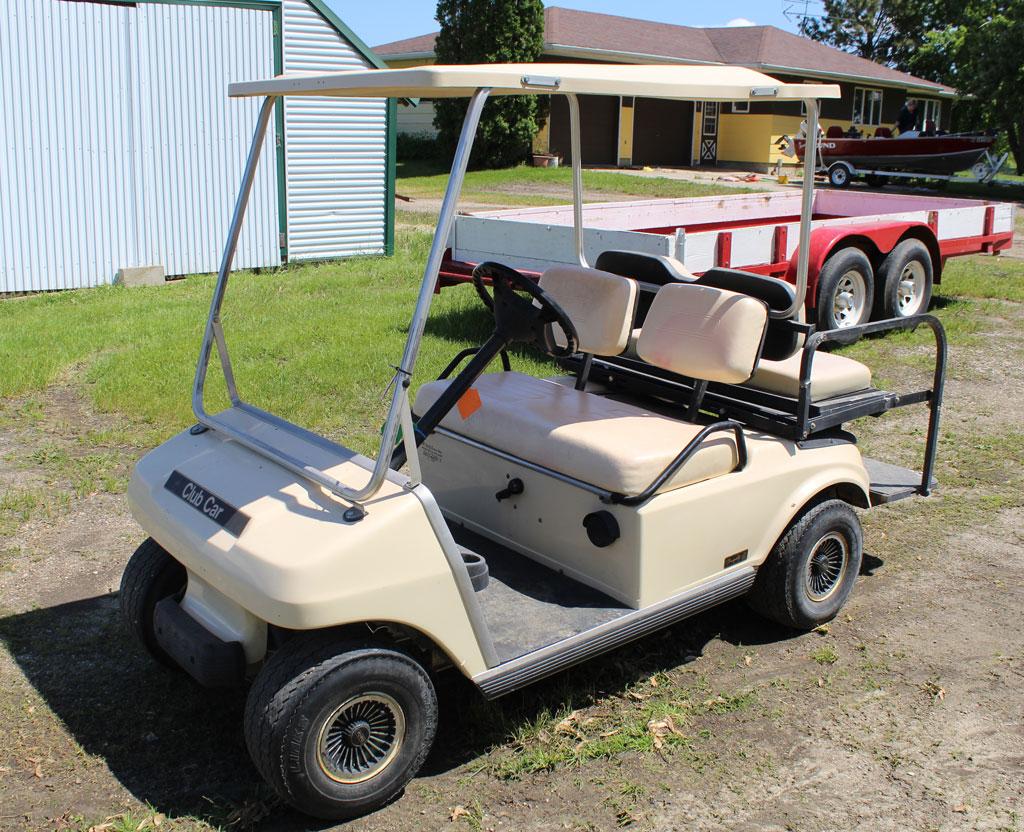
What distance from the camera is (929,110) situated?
3938 centimetres

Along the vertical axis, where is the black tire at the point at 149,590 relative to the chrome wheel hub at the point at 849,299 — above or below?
below

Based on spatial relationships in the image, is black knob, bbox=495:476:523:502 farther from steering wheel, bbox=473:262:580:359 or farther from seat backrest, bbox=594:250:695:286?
seat backrest, bbox=594:250:695:286

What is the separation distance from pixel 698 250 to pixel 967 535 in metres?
3.19

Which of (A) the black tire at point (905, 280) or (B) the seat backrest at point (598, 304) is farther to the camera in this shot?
(A) the black tire at point (905, 280)

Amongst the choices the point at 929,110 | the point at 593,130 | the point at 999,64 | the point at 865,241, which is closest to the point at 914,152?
the point at 999,64

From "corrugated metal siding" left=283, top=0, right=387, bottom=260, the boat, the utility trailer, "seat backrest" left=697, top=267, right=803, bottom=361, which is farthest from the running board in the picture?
the boat

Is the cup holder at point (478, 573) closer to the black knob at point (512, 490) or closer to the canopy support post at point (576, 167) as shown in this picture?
the black knob at point (512, 490)

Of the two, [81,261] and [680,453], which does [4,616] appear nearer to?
[680,453]

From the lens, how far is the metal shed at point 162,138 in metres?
10.6

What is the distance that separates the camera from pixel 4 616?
4344 mm

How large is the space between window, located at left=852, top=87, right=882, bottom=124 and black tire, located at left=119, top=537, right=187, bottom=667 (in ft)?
118

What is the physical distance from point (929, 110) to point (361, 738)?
41.2 metres

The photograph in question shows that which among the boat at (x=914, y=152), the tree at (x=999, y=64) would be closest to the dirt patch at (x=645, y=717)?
the boat at (x=914, y=152)

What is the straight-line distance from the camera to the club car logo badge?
3.22 metres
